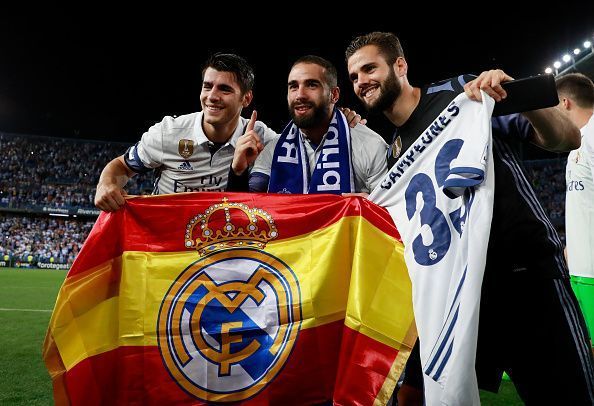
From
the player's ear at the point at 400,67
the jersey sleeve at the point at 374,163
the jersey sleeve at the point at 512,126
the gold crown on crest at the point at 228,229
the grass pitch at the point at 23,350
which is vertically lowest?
the grass pitch at the point at 23,350

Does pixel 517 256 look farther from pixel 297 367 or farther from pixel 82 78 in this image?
pixel 82 78

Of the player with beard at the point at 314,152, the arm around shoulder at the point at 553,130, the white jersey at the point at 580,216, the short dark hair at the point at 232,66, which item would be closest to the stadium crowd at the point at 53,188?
the short dark hair at the point at 232,66

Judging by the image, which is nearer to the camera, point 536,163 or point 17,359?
point 17,359

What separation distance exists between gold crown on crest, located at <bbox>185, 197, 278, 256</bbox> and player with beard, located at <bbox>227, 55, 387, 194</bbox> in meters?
0.41

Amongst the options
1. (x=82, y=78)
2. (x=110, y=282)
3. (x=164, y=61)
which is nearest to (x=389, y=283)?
(x=110, y=282)

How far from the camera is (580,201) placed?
3.41m

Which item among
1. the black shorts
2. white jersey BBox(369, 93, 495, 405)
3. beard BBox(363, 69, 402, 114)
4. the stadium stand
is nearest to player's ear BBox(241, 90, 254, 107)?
beard BBox(363, 69, 402, 114)

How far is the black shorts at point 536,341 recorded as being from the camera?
5.54ft

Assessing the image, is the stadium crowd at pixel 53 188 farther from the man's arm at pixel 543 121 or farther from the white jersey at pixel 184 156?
the man's arm at pixel 543 121

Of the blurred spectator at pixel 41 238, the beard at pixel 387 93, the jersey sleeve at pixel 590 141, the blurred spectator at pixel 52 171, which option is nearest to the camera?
the beard at pixel 387 93

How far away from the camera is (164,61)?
77.0 ft

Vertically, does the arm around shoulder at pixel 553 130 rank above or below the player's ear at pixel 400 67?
below

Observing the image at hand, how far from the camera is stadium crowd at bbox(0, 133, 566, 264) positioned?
26548 millimetres

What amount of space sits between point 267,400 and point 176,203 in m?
1.16
